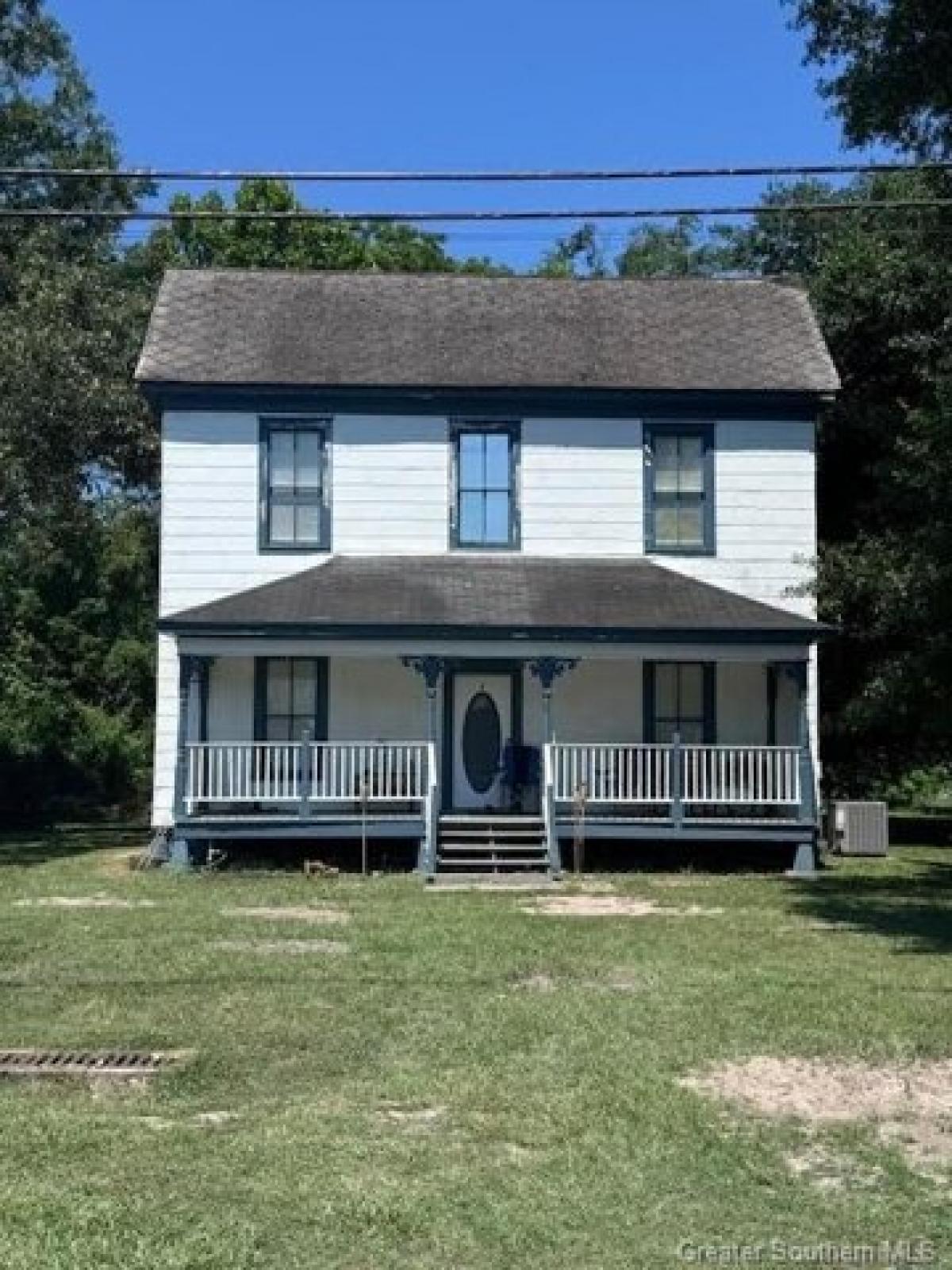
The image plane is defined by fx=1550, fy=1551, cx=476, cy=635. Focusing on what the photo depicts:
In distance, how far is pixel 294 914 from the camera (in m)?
14.9

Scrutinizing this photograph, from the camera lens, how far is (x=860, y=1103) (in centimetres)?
750

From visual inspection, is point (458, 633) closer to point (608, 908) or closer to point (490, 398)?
point (490, 398)

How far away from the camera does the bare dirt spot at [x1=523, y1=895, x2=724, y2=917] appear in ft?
49.5

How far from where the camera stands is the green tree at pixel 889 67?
15.6m

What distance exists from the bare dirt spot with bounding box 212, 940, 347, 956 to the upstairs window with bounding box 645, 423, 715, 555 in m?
10.1

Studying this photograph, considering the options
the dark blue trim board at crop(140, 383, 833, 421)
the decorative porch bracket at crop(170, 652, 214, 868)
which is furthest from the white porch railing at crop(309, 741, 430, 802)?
the dark blue trim board at crop(140, 383, 833, 421)

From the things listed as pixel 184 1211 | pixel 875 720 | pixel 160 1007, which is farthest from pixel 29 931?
pixel 875 720

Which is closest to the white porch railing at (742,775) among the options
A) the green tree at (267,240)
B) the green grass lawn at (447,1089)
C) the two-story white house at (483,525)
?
the two-story white house at (483,525)

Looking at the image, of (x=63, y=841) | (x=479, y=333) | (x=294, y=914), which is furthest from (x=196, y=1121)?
(x=63, y=841)

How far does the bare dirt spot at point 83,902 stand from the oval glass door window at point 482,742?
19.9ft

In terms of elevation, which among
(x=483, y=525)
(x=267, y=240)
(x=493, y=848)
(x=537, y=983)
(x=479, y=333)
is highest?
(x=267, y=240)

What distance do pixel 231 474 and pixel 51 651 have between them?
1692cm

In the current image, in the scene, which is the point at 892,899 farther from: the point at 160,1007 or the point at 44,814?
the point at 44,814

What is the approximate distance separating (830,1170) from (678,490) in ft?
51.7
